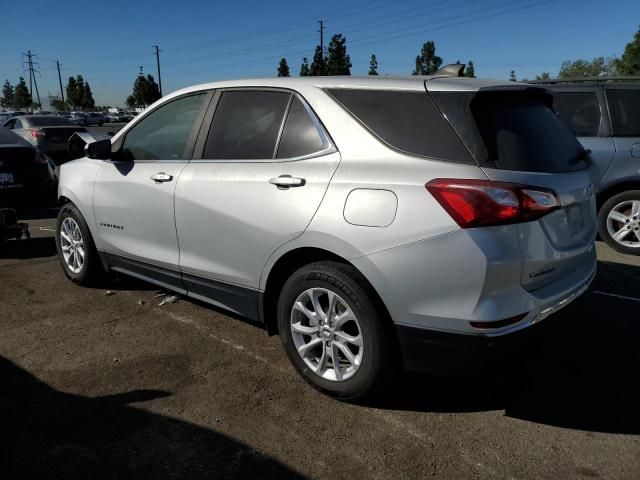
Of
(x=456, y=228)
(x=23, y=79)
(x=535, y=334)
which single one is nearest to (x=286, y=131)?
(x=456, y=228)

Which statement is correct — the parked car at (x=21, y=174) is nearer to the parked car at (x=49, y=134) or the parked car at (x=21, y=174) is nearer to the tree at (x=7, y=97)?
the parked car at (x=49, y=134)

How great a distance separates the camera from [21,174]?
687 centimetres

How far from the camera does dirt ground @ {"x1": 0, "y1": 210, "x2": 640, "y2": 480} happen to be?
2.56 m

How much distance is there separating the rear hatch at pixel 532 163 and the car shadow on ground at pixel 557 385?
0.30 metres

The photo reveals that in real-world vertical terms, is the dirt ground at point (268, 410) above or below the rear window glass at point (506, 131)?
below

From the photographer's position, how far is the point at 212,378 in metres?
3.38

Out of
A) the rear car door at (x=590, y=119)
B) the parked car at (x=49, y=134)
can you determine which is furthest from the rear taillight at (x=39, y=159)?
the parked car at (x=49, y=134)

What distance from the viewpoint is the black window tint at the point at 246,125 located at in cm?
338

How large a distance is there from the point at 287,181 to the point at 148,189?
4.59ft

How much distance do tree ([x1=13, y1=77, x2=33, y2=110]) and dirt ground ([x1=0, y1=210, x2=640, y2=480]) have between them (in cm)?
10525

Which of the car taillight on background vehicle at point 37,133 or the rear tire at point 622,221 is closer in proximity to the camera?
the rear tire at point 622,221

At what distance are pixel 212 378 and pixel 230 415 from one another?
46 cm

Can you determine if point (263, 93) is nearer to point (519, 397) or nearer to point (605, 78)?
point (519, 397)

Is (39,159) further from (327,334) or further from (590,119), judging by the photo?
(590,119)
